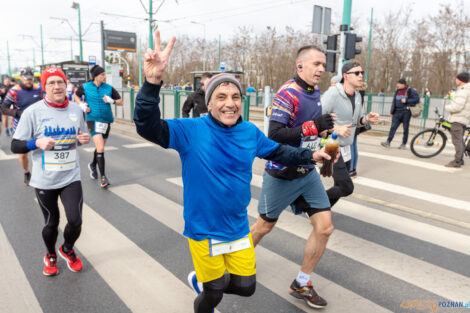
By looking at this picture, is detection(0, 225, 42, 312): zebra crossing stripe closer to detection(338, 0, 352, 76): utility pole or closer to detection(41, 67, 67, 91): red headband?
detection(41, 67, 67, 91): red headband

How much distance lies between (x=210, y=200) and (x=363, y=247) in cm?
262

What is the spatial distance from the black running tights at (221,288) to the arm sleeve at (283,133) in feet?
3.55

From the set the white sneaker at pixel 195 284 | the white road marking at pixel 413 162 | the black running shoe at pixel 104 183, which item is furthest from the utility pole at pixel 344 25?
the white sneaker at pixel 195 284

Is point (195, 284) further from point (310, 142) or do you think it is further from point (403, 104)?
point (403, 104)

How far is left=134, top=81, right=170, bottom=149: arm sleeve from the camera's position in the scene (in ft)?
6.18

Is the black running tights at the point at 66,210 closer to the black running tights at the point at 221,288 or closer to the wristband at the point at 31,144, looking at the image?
the wristband at the point at 31,144

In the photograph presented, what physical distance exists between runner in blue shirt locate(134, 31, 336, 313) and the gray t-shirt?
170cm

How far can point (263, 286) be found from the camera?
3.33m

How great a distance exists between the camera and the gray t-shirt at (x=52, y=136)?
10.8ft

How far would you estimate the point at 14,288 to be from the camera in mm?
3254

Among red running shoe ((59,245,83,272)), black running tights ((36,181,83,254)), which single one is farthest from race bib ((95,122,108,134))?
red running shoe ((59,245,83,272))

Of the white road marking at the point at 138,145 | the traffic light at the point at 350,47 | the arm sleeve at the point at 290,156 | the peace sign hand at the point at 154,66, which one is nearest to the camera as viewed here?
the peace sign hand at the point at 154,66

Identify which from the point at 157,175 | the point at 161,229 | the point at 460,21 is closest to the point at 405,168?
the point at 157,175

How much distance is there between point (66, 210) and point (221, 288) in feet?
5.91
